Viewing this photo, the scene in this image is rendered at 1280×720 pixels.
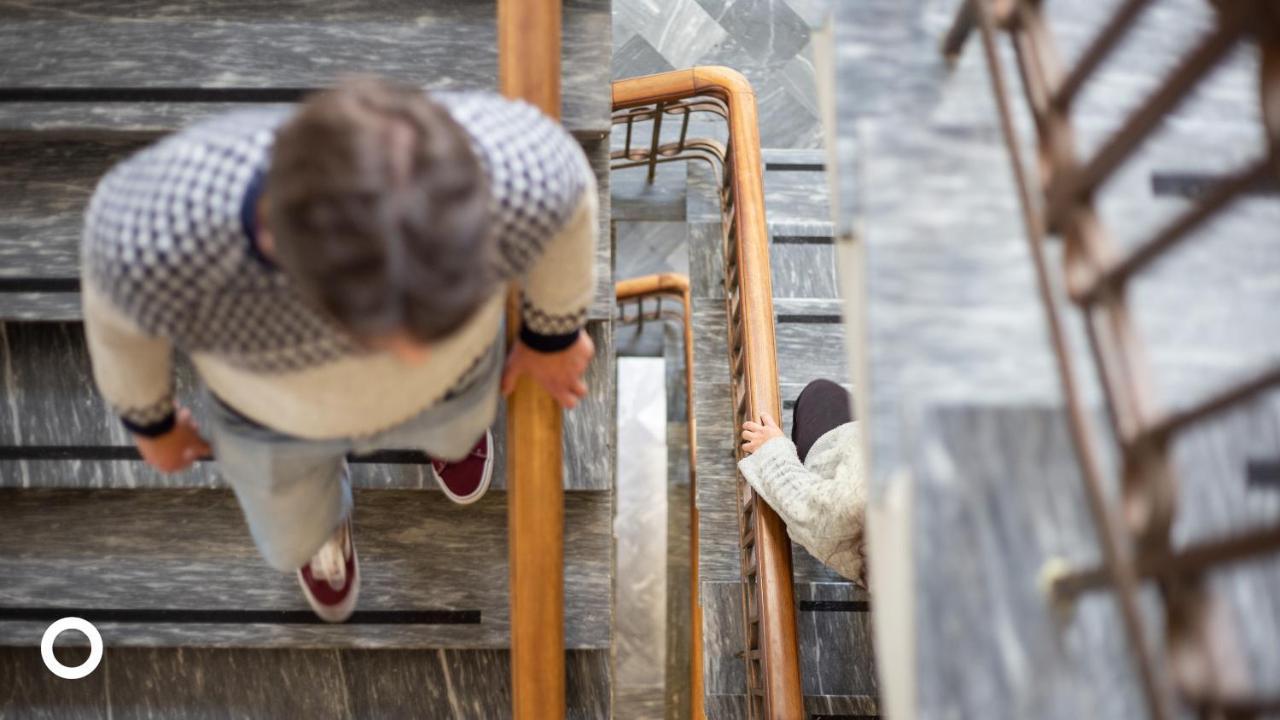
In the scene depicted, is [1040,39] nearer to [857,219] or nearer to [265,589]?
[857,219]

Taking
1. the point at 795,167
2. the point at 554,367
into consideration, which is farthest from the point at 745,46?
the point at 554,367

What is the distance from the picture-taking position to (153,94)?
6.93 ft

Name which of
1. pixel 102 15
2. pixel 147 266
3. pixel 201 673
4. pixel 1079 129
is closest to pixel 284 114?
pixel 147 266

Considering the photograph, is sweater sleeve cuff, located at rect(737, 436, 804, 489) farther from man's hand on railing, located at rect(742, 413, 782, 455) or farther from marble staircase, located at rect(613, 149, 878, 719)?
marble staircase, located at rect(613, 149, 878, 719)

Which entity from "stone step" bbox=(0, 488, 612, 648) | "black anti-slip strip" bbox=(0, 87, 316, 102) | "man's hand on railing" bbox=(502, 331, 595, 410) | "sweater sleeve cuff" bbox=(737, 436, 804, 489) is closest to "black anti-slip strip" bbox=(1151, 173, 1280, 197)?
"man's hand on railing" bbox=(502, 331, 595, 410)

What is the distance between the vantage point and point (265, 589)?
2305mm

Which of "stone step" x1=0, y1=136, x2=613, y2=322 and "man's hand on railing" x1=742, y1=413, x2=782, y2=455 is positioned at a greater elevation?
"stone step" x1=0, y1=136, x2=613, y2=322

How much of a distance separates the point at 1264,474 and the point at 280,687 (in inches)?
88.1

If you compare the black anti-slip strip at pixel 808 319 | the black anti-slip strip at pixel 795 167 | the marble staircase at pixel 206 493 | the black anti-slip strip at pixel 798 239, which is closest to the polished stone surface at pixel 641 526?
the black anti-slip strip at pixel 795 167

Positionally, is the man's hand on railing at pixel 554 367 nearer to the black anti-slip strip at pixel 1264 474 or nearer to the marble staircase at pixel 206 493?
the marble staircase at pixel 206 493

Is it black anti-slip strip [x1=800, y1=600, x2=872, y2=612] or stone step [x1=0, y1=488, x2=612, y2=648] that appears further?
black anti-slip strip [x1=800, y1=600, x2=872, y2=612]

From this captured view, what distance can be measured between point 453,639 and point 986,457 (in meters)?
1.63

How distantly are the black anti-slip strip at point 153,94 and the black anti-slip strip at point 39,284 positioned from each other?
1.30ft

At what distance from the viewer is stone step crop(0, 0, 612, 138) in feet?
6.91
